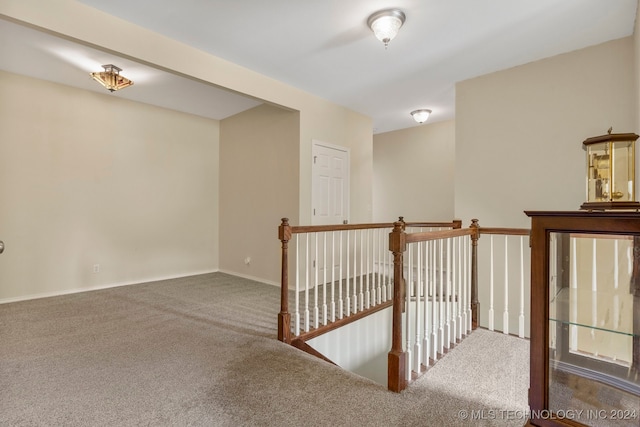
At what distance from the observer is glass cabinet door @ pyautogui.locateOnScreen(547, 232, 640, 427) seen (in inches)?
49.4

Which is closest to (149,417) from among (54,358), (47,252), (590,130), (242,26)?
(54,358)

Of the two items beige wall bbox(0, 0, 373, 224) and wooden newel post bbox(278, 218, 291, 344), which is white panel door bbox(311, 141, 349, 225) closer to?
beige wall bbox(0, 0, 373, 224)

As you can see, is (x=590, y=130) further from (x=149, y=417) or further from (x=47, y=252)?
(x=47, y=252)

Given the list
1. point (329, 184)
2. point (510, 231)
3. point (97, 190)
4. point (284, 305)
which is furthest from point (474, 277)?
point (97, 190)

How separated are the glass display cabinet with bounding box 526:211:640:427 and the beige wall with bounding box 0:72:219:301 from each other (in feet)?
16.1

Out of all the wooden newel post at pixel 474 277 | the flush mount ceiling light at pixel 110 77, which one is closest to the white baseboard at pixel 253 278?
the wooden newel post at pixel 474 277

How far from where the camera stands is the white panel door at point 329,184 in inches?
177

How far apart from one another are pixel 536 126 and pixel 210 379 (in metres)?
3.95

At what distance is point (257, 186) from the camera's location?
16.1 feet

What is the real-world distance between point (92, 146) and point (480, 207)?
5133mm

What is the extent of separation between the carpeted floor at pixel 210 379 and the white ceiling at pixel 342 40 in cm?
269

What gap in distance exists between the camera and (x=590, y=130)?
314 cm

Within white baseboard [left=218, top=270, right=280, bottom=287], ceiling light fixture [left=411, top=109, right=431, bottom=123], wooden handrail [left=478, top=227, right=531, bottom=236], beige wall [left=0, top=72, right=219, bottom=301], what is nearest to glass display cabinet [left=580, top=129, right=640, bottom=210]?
wooden handrail [left=478, top=227, right=531, bottom=236]

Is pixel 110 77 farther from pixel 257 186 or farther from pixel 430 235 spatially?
pixel 430 235
